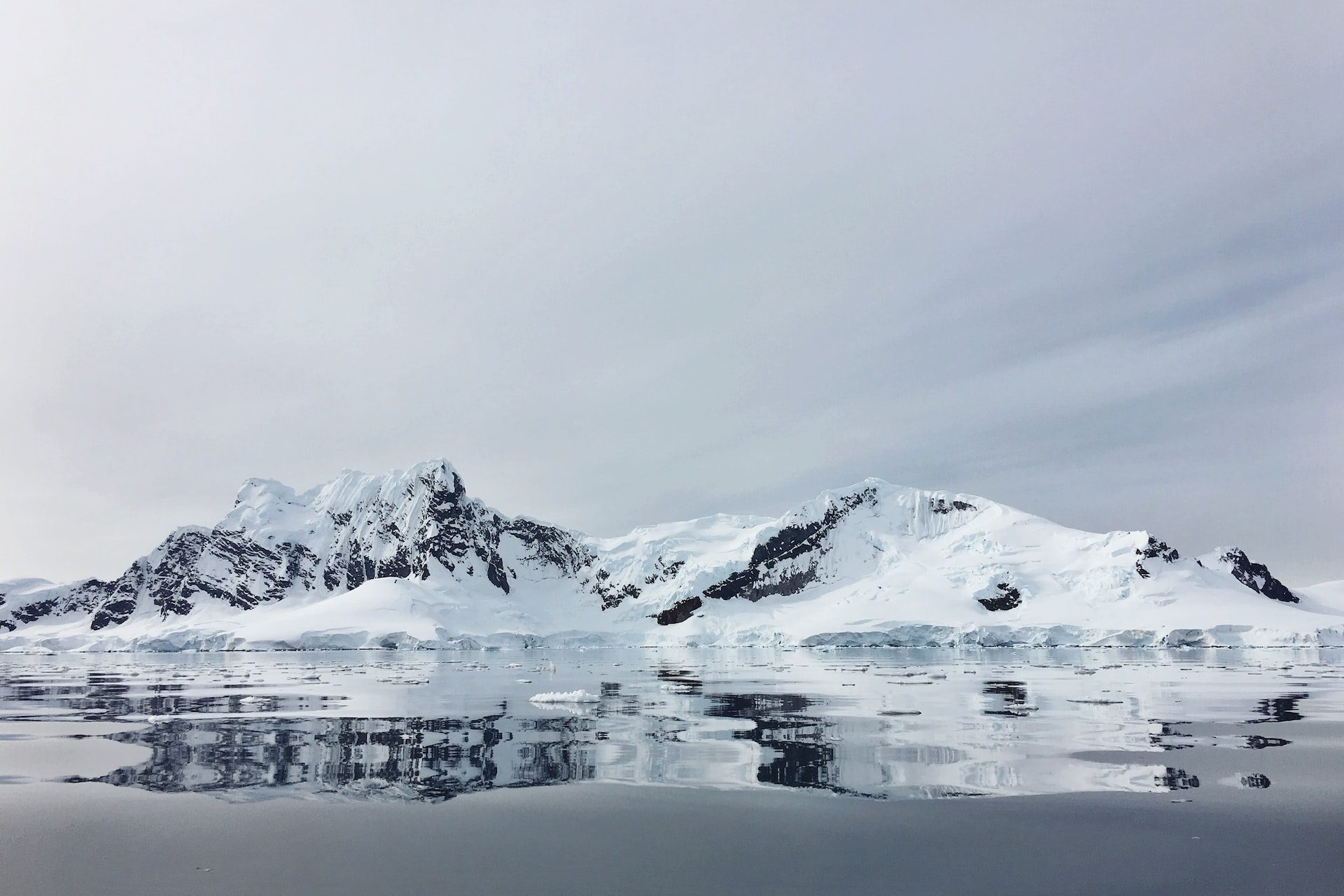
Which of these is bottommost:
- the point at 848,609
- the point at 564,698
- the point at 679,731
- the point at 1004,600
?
the point at 848,609

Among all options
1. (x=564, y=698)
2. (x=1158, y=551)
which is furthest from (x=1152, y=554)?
(x=564, y=698)

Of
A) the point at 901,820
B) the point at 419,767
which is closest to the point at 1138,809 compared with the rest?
the point at 901,820

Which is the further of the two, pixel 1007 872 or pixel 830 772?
pixel 830 772

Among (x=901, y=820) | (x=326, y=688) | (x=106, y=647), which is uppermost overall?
(x=901, y=820)

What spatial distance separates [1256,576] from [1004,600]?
85111mm

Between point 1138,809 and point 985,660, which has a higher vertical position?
point 1138,809

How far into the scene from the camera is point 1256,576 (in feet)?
615

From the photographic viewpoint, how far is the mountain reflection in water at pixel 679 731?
1412 centimetres

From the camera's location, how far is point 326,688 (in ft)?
125

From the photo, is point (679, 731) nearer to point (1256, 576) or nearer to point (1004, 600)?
point (1004, 600)

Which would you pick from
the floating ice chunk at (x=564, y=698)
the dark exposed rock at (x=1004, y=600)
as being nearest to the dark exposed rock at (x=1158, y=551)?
the dark exposed rock at (x=1004, y=600)

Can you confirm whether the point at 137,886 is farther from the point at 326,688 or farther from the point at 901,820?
the point at 326,688

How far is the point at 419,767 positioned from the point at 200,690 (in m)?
29.9

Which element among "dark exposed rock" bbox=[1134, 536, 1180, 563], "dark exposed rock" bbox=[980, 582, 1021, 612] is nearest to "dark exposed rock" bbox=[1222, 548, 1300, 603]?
"dark exposed rock" bbox=[1134, 536, 1180, 563]
